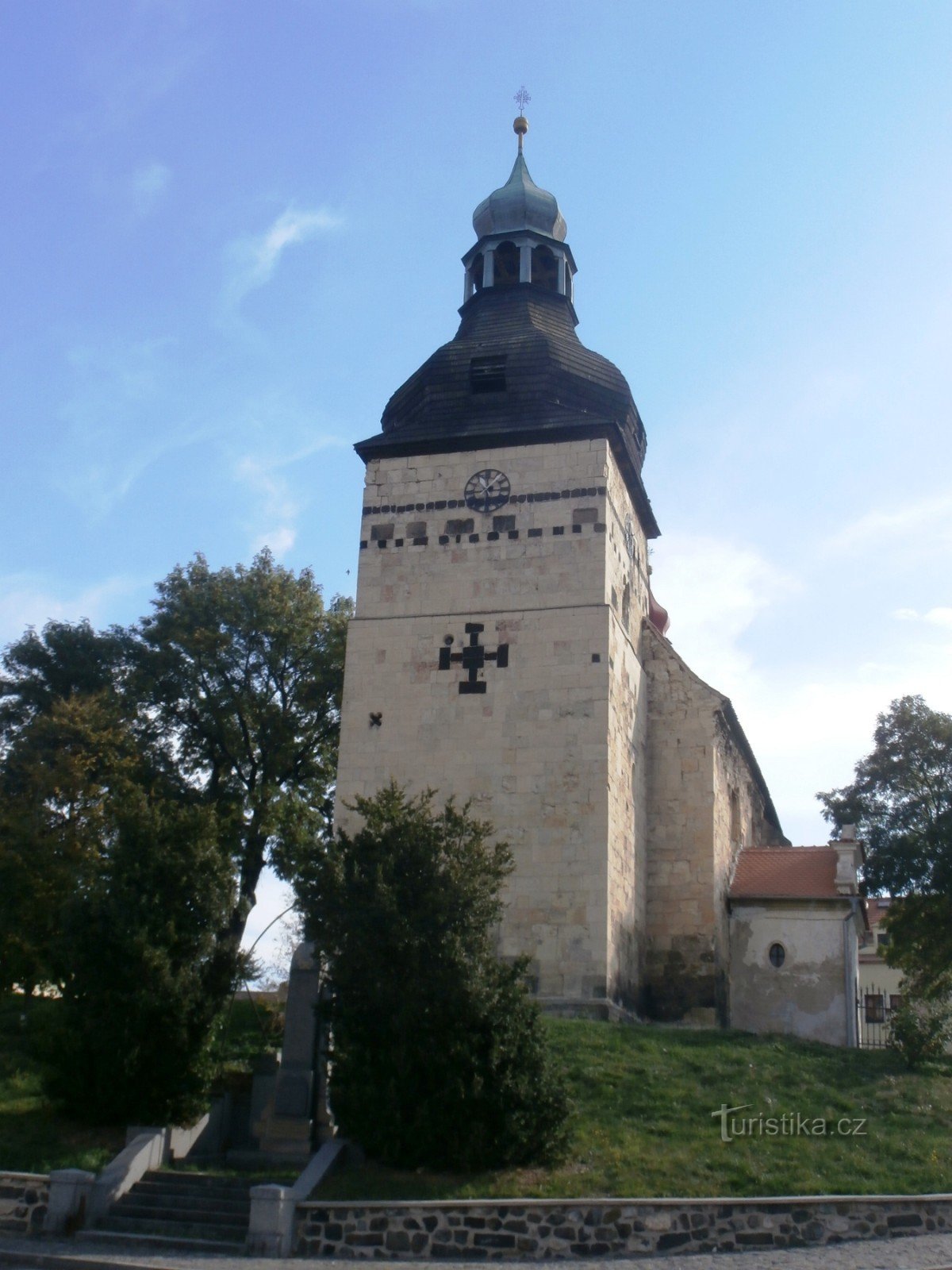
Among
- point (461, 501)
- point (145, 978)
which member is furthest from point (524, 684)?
point (145, 978)

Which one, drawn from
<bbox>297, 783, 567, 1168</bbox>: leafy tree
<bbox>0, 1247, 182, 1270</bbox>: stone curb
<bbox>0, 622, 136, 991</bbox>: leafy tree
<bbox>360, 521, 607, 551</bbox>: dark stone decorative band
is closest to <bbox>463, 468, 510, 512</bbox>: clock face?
<bbox>360, 521, 607, 551</bbox>: dark stone decorative band

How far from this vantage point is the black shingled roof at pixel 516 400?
24.9 meters

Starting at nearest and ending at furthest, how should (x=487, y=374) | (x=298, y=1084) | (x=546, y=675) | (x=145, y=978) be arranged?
(x=145, y=978), (x=298, y=1084), (x=546, y=675), (x=487, y=374)

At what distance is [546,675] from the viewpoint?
23.2 m

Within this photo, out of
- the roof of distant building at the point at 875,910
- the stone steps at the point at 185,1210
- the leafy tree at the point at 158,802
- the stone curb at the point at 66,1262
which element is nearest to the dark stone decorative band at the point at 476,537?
the leafy tree at the point at 158,802

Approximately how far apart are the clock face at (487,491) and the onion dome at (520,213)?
6568mm

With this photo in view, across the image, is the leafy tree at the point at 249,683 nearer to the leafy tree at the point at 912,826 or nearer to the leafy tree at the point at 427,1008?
the leafy tree at the point at 912,826

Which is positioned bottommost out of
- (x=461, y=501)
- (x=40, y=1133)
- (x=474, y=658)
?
(x=40, y=1133)

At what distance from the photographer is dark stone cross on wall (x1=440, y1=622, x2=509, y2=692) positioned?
23500 millimetres

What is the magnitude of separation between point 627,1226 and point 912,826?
642 inches

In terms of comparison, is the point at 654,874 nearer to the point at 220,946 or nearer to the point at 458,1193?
the point at 220,946

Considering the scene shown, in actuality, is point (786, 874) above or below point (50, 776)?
below

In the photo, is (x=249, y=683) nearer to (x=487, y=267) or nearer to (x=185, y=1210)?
(x=487, y=267)

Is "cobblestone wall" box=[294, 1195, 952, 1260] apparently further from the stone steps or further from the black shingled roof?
the black shingled roof
